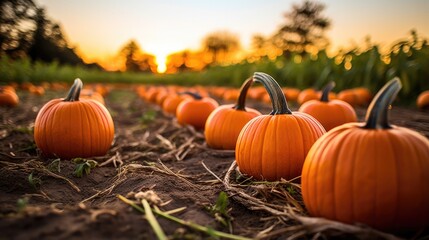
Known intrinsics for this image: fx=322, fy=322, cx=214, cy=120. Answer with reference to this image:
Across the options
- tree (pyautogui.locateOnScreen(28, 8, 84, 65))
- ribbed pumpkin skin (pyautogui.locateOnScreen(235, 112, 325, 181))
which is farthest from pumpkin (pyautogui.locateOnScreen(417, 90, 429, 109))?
tree (pyautogui.locateOnScreen(28, 8, 84, 65))

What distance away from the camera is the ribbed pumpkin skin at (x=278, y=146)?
2.31 meters

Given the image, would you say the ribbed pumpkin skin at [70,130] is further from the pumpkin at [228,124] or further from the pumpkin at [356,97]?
the pumpkin at [356,97]

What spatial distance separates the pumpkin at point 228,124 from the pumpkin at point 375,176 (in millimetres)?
1746

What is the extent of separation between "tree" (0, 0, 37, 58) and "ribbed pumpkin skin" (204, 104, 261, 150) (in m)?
26.2

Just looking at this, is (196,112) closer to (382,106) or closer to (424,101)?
(382,106)

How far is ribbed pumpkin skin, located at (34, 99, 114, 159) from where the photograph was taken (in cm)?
302

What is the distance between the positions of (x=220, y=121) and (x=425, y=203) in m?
2.26

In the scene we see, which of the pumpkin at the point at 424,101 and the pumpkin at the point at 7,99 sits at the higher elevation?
the pumpkin at the point at 424,101

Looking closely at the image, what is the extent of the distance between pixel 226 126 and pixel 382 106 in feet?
6.47

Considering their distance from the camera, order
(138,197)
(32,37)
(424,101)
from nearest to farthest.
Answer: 1. (138,197)
2. (424,101)
3. (32,37)

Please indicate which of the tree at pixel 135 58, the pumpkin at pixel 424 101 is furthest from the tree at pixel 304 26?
the pumpkin at pixel 424 101

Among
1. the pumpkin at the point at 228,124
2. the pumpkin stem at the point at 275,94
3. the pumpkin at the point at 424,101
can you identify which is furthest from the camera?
the pumpkin at the point at 424,101

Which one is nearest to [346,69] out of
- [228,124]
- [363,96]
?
[363,96]

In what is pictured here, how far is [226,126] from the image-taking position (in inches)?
137
